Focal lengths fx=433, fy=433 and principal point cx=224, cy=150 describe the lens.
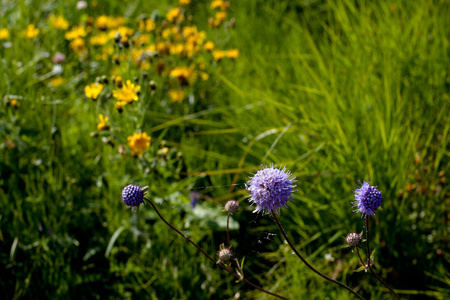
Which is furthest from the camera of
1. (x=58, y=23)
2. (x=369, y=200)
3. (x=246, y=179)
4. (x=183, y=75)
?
(x=58, y=23)

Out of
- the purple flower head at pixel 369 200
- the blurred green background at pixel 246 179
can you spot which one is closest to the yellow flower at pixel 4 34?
the blurred green background at pixel 246 179

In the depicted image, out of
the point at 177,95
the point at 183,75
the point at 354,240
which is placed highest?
the point at 354,240

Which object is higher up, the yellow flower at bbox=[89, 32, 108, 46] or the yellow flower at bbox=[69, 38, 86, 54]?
the yellow flower at bbox=[89, 32, 108, 46]

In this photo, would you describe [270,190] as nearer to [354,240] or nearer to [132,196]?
[354,240]

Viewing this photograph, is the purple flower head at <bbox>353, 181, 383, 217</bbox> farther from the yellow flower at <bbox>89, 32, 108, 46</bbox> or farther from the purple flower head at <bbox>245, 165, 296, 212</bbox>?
the yellow flower at <bbox>89, 32, 108, 46</bbox>

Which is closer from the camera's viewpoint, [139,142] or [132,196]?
[132,196]

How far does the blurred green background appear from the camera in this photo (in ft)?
5.60

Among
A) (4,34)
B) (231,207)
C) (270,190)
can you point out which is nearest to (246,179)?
(231,207)

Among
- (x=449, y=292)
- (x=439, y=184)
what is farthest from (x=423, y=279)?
(x=439, y=184)

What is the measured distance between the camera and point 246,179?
1.99m

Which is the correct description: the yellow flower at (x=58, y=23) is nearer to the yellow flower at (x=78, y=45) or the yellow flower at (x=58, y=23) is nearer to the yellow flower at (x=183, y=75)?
the yellow flower at (x=78, y=45)

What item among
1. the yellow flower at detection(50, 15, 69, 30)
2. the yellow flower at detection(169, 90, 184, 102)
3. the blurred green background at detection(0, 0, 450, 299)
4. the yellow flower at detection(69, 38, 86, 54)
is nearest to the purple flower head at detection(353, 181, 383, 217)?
the blurred green background at detection(0, 0, 450, 299)

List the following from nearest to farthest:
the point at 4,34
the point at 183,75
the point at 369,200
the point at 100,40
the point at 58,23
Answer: the point at 369,200, the point at 183,75, the point at 4,34, the point at 100,40, the point at 58,23

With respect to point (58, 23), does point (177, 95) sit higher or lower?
lower
